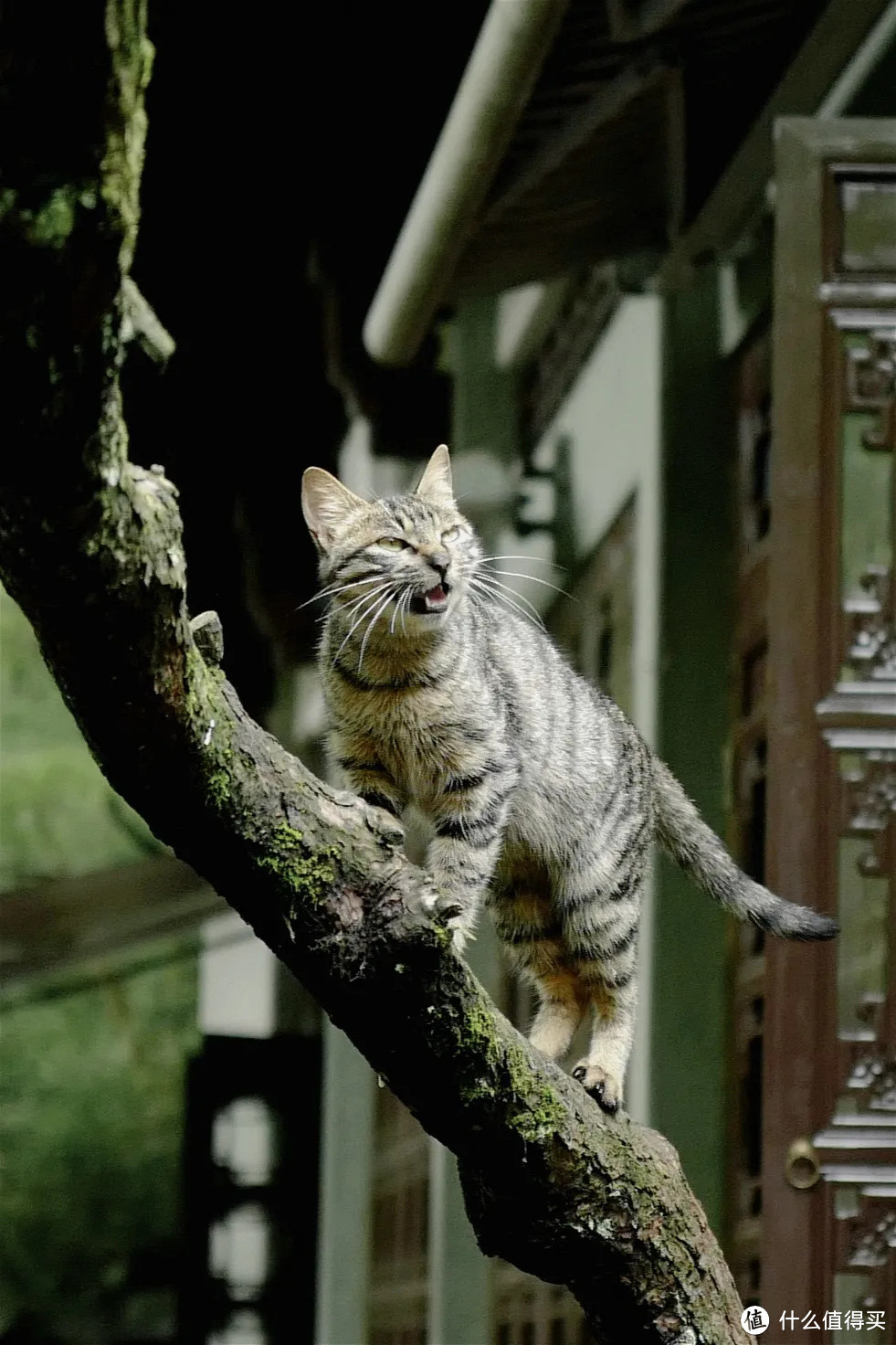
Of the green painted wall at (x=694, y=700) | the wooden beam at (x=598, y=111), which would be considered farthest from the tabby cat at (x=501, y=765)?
the wooden beam at (x=598, y=111)

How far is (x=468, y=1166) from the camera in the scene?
5.98 feet

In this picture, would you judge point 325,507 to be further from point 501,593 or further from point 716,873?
point 716,873

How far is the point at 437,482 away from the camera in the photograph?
7.85 feet

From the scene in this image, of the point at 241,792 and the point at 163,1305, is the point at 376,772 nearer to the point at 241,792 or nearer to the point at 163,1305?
the point at 241,792

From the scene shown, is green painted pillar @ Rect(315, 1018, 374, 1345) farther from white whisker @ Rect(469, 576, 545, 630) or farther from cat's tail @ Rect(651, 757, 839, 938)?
cat's tail @ Rect(651, 757, 839, 938)

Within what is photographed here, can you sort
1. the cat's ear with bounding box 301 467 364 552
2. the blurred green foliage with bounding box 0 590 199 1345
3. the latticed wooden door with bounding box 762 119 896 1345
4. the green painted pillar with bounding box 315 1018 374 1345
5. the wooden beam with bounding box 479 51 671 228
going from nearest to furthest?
the cat's ear with bounding box 301 467 364 552 < the latticed wooden door with bounding box 762 119 896 1345 < the wooden beam with bounding box 479 51 671 228 < the green painted pillar with bounding box 315 1018 374 1345 < the blurred green foliage with bounding box 0 590 199 1345

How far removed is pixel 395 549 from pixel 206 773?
866 mm

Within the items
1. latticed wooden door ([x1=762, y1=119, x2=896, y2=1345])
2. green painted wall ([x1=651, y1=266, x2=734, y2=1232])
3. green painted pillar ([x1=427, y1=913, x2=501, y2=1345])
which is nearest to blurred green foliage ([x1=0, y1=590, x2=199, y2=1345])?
green painted pillar ([x1=427, y1=913, x2=501, y2=1345])

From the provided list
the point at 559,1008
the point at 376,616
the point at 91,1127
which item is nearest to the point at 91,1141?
the point at 91,1127

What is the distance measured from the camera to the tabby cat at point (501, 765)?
86.9 inches

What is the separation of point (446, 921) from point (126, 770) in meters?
0.39

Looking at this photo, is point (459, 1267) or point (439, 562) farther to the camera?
point (459, 1267)

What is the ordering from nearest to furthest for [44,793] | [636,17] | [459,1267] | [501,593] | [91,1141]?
1. [501,593]
2. [636,17]
3. [459,1267]
4. [91,1141]
5. [44,793]

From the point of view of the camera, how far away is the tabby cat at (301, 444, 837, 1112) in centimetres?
221
